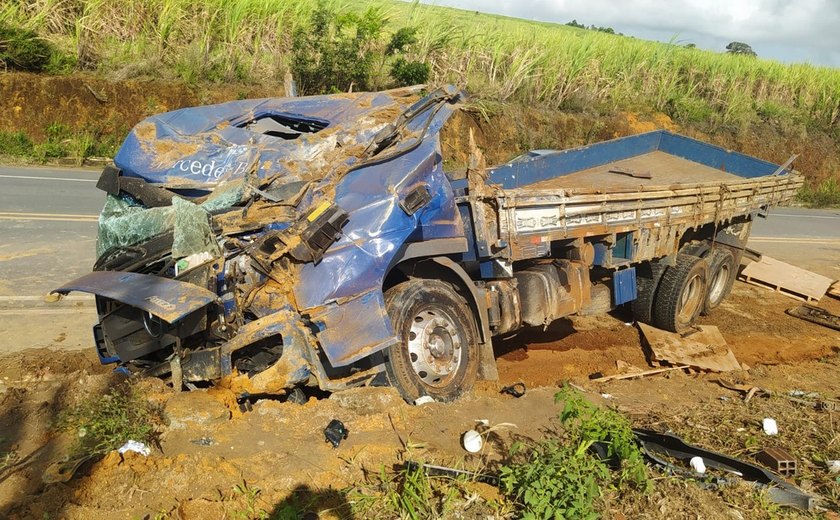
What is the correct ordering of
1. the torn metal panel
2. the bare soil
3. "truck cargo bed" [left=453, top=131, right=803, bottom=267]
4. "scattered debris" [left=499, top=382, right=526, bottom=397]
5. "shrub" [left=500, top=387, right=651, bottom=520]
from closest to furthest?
1. "shrub" [left=500, top=387, right=651, bottom=520]
2. the bare soil
3. the torn metal panel
4. "scattered debris" [left=499, top=382, right=526, bottom=397]
5. "truck cargo bed" [left=453, top=131, right=803, bottom=267]

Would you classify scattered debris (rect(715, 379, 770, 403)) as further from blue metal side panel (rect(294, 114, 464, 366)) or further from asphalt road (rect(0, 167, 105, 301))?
asphalt road (rect(0, 167, 105, 301))

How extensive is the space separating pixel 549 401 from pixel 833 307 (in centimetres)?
691

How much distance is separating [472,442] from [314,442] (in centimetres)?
102

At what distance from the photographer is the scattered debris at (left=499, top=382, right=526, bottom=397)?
5.89 meters

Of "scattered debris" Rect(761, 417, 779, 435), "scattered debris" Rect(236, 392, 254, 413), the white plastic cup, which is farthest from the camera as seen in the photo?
"scattered debris" Rect(761, 417, 779, 435)

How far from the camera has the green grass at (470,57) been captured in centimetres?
1780

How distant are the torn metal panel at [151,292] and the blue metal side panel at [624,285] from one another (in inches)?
189

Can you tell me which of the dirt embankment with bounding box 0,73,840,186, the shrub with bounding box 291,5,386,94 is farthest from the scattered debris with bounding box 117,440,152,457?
the shrub with bounding box 291,5,386,94

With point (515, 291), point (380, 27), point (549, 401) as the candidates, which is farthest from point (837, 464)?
point (380, 27)

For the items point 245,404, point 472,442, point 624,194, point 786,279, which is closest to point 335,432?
point 245,404

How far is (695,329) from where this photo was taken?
28.0 feet

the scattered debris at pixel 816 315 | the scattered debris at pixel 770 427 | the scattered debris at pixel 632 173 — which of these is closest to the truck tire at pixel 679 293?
the scattered debris at pixel 632 173

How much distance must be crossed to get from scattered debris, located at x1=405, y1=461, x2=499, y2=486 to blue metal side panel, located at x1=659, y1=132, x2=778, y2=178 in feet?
26.1

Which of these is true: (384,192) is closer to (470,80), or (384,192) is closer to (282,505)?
(282,505)
